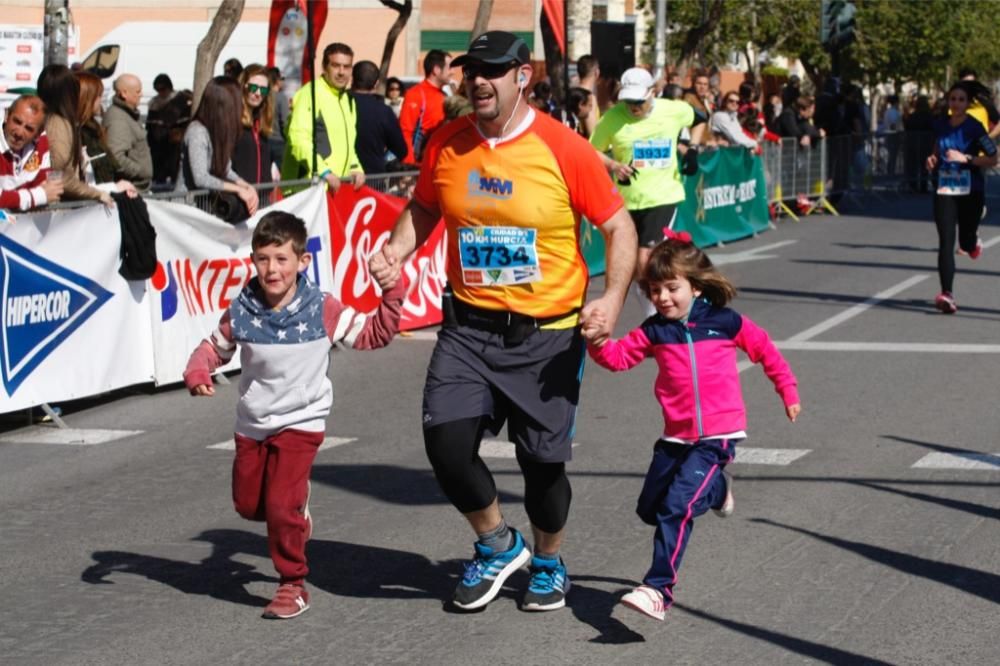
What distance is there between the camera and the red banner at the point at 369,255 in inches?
529

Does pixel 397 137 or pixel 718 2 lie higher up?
pixel 718 2

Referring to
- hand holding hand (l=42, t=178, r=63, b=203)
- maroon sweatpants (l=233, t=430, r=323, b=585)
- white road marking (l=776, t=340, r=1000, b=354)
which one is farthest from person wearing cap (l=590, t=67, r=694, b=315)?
maroon sweatpants (l=233, t=430, r=323, b=585)

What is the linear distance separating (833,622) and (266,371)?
2119 mm

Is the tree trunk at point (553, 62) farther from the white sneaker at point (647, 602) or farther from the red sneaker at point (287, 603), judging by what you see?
the white sneaker at point (647, 602)

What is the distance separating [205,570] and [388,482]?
5.72 feet

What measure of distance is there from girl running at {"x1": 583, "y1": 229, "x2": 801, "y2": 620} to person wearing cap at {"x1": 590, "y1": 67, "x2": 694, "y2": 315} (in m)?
6.36

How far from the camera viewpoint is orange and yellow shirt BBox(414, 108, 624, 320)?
611cm

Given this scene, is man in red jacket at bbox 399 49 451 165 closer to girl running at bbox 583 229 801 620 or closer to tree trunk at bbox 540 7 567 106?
tree trunk at bbox 540 7 567 106

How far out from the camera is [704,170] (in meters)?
21.2

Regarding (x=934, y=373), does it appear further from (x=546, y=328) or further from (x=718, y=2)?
(x=718, y=2)

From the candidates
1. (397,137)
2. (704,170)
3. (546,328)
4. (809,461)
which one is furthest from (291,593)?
(704,170)

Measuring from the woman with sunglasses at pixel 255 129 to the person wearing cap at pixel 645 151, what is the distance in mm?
2578

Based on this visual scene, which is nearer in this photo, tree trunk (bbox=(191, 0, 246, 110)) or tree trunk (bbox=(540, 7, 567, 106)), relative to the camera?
tree trunk (bbox=(191, 0, 246, 110))

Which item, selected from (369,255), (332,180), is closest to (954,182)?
(369,255)
